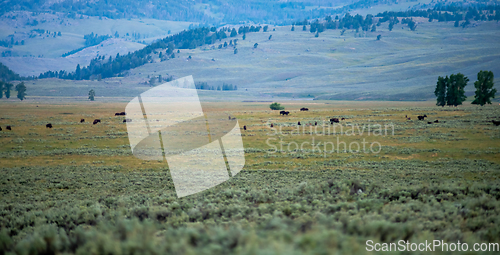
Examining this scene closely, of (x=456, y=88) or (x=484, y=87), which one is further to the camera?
(x=456, y=88)

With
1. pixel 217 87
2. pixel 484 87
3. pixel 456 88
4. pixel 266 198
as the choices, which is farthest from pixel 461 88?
pixel 217 87

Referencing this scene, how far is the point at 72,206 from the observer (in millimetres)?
10336

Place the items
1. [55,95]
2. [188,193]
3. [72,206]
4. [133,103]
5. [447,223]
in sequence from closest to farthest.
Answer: [447,223] → [72,206] → [133,103] → [188,193] → [55,95]

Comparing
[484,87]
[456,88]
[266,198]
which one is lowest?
[266,198]

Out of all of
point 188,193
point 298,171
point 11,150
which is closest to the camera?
point 188,193

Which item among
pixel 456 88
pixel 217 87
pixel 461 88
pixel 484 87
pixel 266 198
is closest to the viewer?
pixel 266 198

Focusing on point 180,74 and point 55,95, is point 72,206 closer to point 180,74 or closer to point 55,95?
point 55,95

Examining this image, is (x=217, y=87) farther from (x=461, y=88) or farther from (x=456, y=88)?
(x=461, y=88)

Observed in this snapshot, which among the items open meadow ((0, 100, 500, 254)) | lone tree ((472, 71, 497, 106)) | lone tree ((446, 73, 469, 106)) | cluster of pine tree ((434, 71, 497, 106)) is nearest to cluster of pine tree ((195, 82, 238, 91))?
cluster of pine tree ((434, 71, 497, 106))

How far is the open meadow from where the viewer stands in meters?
4.79

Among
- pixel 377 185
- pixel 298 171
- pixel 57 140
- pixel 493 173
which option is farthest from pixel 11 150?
pixel 493 173

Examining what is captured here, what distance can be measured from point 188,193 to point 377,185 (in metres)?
6.60

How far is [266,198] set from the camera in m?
10.3

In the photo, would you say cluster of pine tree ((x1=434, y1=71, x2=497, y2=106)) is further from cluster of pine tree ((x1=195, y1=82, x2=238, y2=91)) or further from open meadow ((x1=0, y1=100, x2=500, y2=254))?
cluster of pine tree ((x1=195, y1=82, x2=238, y2=91))
